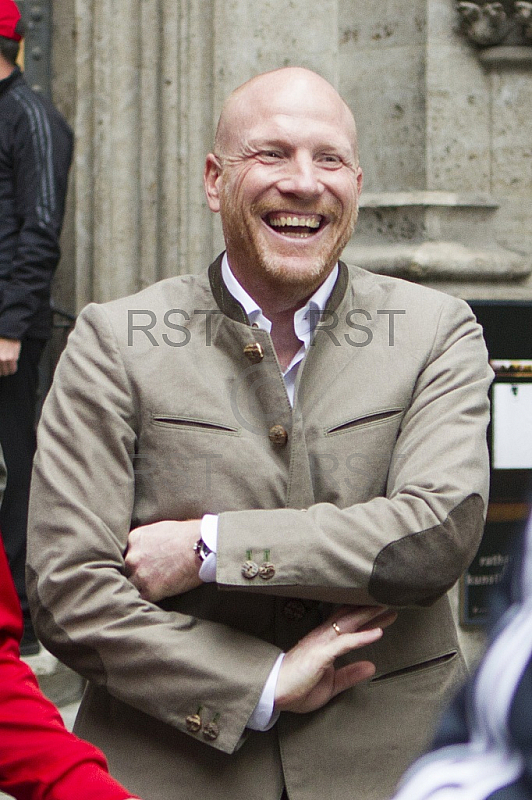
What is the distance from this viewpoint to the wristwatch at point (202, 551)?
198cm

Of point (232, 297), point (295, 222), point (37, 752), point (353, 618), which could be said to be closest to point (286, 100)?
point (295, 222)

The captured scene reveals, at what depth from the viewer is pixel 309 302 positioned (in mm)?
2189

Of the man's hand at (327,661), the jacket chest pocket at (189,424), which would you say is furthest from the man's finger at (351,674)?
the jacket chest pocket at (189,424)

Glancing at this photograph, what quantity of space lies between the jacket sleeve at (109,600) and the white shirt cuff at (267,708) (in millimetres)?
13

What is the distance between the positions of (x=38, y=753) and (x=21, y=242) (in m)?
2.59

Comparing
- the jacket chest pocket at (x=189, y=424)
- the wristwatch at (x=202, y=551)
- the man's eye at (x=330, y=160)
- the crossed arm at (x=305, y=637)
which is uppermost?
the man's eye at (x=330, y=160)

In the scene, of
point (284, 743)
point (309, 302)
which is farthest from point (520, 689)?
point (309, 302)

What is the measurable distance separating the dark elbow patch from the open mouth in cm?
52

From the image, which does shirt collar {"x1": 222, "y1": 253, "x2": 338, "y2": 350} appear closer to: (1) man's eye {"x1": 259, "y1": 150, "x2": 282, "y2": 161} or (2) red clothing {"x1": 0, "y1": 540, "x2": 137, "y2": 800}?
(1) man's eye {"x1": 259, "y1": 150, "x2": 282, "y2": 161}

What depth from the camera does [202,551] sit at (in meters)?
1.98

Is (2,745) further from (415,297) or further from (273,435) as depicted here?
(415,297)

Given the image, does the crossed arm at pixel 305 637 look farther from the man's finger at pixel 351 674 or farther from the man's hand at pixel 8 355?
the man's hand at pixel 8 355

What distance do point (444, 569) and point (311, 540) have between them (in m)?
0.21

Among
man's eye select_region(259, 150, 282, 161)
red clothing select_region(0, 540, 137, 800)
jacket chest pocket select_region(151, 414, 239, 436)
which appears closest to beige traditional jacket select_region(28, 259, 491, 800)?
jacket chest pocket select_region(151, 414, 239, 436)
